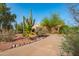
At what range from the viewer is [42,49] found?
2.58 m

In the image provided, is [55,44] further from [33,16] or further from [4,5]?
[4,5]

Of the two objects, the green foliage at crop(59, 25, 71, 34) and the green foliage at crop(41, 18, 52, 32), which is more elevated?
the green foliage at crop(41, 18, 52, 32)

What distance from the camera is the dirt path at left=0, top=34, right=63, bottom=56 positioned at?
256 cm

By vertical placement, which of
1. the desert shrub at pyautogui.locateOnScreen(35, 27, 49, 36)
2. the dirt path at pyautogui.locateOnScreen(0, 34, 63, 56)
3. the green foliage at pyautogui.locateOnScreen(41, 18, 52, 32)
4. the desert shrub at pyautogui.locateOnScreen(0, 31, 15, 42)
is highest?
the green foliage at pyautogui.locateOnScreen(41, 18, 52, 32)

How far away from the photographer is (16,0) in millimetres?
2602

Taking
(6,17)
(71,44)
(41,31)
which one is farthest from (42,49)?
(6,17)

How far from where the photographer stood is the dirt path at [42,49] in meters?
2.56

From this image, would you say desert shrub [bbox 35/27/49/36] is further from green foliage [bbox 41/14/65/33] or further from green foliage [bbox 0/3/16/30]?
green foliage [bbox 0/3/16/30]

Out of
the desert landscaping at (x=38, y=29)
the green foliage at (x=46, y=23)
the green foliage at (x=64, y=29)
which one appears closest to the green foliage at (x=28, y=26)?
the desert landscaping at (x=38, y=29)

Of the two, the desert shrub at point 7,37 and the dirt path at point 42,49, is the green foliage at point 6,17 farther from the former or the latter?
the dirt path at point 42,49

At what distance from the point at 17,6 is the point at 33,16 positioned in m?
0.20

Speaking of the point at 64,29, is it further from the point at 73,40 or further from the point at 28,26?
the point at 28,26

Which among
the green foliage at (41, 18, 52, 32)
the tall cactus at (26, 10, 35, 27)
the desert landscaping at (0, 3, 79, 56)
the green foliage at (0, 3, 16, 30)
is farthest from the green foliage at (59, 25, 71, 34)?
the green foliage at (0, 3, 16, 30)

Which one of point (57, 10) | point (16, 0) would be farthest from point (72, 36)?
point (16, 0)
